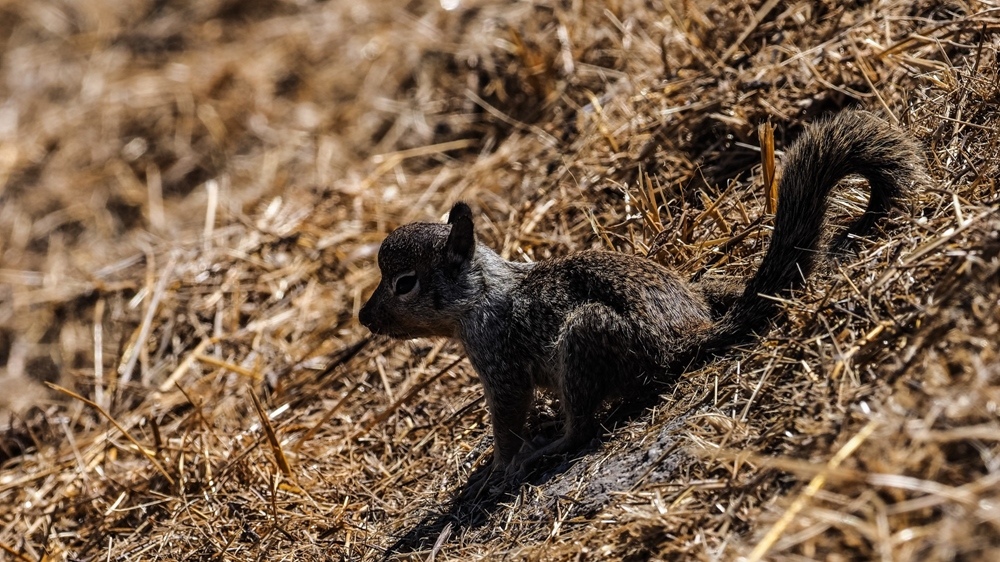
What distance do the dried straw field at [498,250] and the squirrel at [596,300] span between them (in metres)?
0.15

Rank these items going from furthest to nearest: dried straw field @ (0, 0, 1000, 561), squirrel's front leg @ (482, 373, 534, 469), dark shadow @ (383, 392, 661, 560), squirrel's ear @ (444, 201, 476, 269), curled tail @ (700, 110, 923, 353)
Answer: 1. squirrel's ear @ (444, 201, 476, 269)
2. squirrel's front leg @ (482, 373, 534, 469)
3. dark shadow @ (383, 392, 661, 560)
4. curled tail @ (700, 110, 923, 353)
5. dried straw field @ (0, 0, 1000, 561)

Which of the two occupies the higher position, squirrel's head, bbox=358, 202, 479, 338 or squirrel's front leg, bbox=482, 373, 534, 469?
squirrel's head, bbox=358, 202, 479, 338

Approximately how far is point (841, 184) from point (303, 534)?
9.93ft

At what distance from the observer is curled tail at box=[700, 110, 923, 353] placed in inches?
148

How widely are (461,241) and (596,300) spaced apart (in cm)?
78

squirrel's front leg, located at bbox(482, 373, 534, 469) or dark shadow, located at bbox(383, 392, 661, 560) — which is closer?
dark shadow, located at bbox(383, 392, 661, 560)

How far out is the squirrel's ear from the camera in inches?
175

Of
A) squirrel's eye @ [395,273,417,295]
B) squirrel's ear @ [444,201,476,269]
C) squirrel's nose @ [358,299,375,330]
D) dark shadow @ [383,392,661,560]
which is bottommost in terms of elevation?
dark shadow @ [383,392,661,560]

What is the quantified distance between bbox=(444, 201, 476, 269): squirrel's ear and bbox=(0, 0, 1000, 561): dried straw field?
0.77 m

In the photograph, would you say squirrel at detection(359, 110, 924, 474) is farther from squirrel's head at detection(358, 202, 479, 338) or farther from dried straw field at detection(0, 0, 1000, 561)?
dried straw field at detection(0, 0, 1000, 561)

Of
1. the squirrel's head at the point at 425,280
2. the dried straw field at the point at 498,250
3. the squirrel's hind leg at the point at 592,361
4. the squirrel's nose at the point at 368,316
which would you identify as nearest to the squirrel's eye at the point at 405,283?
the squirrel's head at the point at 425,280

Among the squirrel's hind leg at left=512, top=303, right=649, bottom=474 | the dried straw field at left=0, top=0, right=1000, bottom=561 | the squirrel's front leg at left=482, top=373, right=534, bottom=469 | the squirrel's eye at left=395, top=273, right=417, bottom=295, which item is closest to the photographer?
the dried straw field at left=0, top=0, right=1000, bottom=561

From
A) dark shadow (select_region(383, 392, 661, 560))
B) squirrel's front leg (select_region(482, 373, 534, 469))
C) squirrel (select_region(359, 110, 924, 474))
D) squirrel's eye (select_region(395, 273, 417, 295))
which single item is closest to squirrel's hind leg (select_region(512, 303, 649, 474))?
squirrel (select_region(359, 110, 924, 474))

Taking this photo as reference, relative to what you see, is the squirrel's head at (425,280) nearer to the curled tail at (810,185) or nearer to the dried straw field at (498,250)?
the dried straw field at (498,250)
